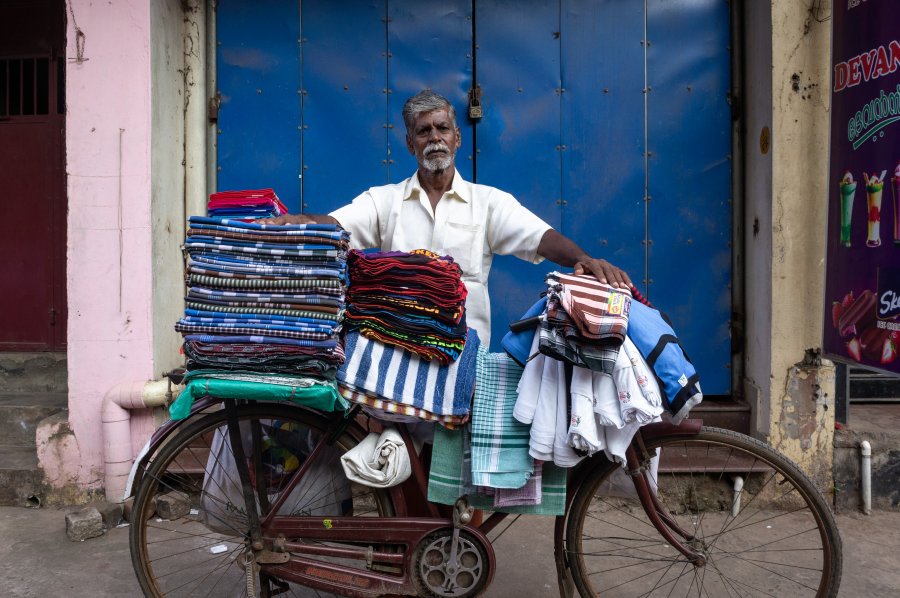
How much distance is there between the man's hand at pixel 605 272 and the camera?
2.15 m

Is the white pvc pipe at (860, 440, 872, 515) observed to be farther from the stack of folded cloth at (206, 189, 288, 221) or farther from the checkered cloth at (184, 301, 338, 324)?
the stack of folded cloth at (206, 189, 288, 221)

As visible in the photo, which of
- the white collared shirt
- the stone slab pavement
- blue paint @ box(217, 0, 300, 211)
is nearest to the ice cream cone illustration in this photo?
the stone slab pavement

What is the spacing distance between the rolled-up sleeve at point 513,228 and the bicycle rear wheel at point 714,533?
941mm

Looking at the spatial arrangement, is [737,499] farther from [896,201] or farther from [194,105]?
[194,105]

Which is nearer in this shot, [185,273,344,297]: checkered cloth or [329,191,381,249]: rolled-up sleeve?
[185,273,344,297]: checkered cloth

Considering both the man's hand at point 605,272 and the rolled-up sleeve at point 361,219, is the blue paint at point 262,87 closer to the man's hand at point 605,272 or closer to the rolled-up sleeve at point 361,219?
the rolled-up sleeve at point 361,219

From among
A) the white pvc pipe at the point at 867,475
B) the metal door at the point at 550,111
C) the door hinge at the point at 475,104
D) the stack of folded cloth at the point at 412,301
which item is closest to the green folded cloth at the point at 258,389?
the stack of folded cloth at the point at 412,301

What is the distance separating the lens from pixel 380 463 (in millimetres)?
2291

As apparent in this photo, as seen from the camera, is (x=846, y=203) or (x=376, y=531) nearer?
(x=376, y=531)

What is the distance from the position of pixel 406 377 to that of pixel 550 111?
8.56 feet

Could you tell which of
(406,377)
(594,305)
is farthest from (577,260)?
(406,377)

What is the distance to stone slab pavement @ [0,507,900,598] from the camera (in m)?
3.02

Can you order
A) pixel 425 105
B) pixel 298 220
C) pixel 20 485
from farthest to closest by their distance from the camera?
pixel 20 485
pixel 425 105
pixel 298 220

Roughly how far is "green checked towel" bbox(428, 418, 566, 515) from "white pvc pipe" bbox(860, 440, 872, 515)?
2468 mm
